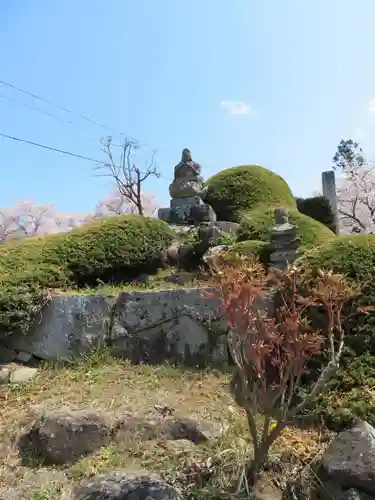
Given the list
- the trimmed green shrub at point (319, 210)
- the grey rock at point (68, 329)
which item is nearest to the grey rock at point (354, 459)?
the grey rock at point (68, 329)

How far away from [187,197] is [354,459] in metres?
6.62

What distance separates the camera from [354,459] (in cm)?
312

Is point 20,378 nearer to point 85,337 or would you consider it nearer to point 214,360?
point 85,337

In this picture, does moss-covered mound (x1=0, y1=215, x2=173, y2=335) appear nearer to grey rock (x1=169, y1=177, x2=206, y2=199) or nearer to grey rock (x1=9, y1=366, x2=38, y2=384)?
grey rock (x1=9, y1=366, x2=38, y2=384)

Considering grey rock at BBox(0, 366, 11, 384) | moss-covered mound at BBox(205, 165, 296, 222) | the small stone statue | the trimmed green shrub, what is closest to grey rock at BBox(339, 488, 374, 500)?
grey rock at BBox(0, 366, 11, 384)

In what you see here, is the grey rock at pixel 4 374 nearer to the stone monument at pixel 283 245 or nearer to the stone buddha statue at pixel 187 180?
the stone monument at pixel 283 245

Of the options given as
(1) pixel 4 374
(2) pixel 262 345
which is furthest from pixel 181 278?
(2) pixel 262 345

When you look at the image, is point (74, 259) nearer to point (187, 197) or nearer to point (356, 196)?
point (187, 197)

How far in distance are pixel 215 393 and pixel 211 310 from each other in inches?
37.3

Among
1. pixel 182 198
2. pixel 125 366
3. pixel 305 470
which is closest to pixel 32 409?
pixel 125 366

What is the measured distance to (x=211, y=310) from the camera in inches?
199

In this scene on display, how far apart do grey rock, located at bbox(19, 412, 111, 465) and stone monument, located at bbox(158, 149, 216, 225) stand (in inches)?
211

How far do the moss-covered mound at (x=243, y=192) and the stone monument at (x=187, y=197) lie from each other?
33 centimetres

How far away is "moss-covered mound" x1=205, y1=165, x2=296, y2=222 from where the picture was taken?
927 cm
